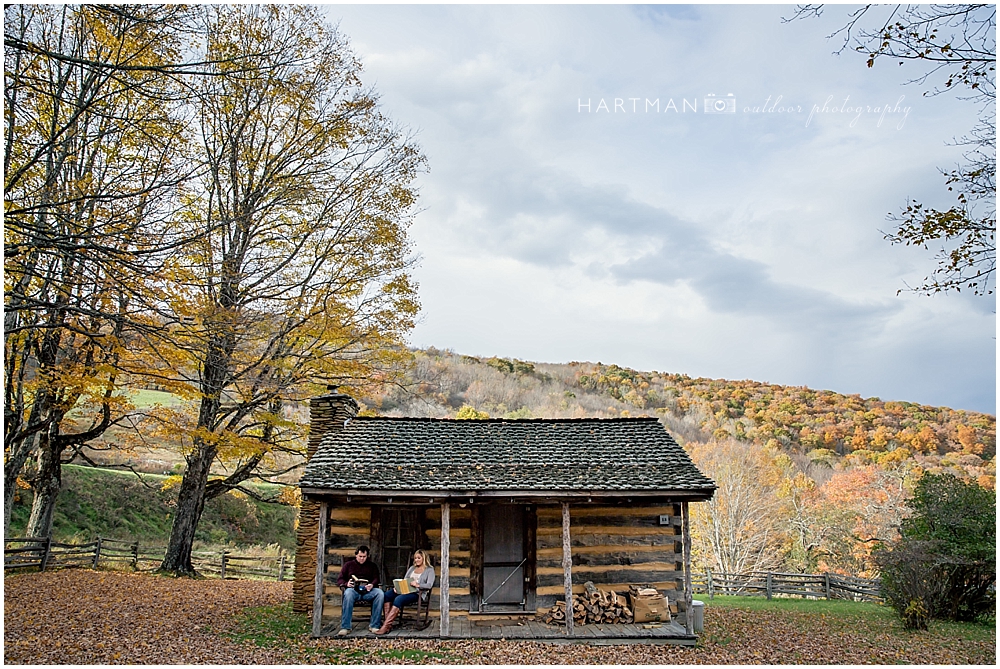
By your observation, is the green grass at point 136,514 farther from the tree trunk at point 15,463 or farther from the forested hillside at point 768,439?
the forested hillside at point 768,439

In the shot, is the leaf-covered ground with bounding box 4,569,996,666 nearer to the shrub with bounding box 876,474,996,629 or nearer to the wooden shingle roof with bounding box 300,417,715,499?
the shrub with bounding box 876,474,996,629

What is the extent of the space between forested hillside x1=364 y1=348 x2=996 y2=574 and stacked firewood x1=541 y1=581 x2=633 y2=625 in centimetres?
787

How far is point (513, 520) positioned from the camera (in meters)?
12.5

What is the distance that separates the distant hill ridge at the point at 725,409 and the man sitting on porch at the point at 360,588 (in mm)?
20318

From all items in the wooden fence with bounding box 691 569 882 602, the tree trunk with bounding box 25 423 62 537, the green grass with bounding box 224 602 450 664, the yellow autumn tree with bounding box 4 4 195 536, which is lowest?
the wooden fence with bounding box 691 569 882 602

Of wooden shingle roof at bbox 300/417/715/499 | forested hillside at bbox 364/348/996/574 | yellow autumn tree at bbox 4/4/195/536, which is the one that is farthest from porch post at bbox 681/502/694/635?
yellow autumn tree at bbox 4/4/195/536

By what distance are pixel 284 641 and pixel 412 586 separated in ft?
7.49

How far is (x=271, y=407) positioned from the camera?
17844mm

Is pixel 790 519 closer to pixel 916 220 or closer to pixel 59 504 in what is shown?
pixel 916 220

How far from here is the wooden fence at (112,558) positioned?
16438 mm

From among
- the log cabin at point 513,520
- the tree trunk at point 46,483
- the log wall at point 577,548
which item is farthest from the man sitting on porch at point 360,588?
the tree trunk at point 46,483

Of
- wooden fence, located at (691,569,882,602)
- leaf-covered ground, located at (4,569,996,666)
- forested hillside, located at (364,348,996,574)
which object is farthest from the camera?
forested hillside, located at (364,348,996,574)

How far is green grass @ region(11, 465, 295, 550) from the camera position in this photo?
24.4 metres

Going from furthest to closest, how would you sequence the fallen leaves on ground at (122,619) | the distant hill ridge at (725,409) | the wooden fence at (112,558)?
the distant hill ridge at (725,409) → the wooden fence at (112,558) → the fallen leaves on ground at (122,619)
